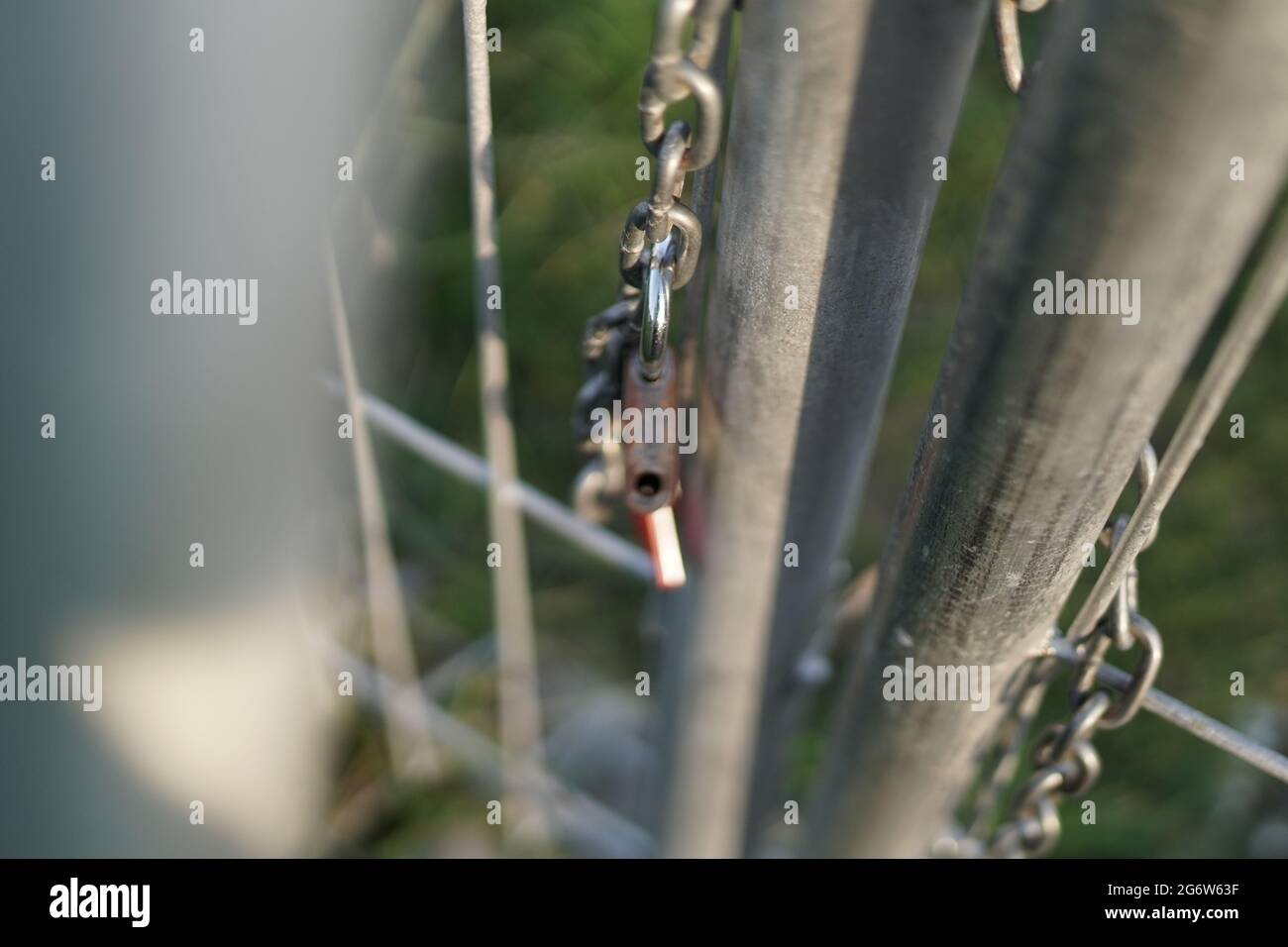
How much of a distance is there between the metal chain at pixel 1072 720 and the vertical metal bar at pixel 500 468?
36 centimetres

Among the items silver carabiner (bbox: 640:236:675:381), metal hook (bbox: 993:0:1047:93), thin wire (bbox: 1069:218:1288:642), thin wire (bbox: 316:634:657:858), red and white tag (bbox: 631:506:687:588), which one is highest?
metal hook (bbox: 993:0:1047:93)

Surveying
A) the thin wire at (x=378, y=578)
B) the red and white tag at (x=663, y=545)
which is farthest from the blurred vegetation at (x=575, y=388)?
the red and white tag at (x=663, y=545)

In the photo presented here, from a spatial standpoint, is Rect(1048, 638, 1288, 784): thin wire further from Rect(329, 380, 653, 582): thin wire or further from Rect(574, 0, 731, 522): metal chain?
Rect(329, 380, 653, 582): thin wire

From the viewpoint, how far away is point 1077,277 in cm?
34

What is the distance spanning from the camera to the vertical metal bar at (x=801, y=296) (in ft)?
1.27

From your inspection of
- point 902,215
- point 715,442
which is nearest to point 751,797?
point 715,442

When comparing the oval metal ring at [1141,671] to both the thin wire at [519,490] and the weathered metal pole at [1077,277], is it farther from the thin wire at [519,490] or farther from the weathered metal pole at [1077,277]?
the thin wire at [519,490]

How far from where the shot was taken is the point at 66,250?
2.24 ft

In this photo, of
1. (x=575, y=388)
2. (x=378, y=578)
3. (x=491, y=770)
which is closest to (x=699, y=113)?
(x=378, y=578)

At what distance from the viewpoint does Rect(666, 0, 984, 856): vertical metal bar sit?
39 cm

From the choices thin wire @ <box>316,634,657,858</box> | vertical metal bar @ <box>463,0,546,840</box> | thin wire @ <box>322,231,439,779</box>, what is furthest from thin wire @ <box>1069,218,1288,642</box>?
thin wire @ <box>316,634,657,858</box>

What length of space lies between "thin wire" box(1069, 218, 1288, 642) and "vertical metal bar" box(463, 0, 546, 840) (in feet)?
1.15

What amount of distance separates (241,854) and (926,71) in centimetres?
100
